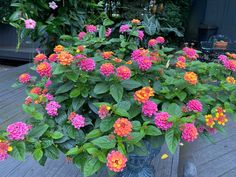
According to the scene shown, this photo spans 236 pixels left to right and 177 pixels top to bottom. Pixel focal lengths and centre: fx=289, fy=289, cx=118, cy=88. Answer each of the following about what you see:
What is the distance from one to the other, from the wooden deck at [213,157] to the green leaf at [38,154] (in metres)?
1.26

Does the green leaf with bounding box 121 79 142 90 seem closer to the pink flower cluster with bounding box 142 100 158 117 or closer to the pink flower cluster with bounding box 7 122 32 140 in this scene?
the pink flower cluster with bounding box 142 100 158 117

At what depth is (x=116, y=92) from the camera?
1.04m

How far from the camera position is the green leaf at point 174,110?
101cm

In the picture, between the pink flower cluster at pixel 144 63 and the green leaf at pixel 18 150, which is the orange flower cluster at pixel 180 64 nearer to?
the pink flower cluster at pixel 144 63

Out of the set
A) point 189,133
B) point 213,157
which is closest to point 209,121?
point 189,133

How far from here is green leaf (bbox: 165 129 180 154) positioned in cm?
95

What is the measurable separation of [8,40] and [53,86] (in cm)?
529

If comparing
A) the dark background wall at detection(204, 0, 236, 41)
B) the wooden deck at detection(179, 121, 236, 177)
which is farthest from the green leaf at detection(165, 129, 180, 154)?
the dark background wall at detection(204, 0, 236, 41)

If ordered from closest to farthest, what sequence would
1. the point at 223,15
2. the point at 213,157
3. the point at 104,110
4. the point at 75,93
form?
the point at 104,110
the point at 75,93
the point at 213,157
the point at 223,15

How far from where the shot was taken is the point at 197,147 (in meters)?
2.39

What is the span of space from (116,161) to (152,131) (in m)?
0.18

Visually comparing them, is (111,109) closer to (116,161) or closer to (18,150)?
(116,161)

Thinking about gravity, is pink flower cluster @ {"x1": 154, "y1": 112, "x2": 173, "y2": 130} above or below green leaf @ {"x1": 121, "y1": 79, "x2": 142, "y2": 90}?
below

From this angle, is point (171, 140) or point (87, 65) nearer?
point (171, 140)
